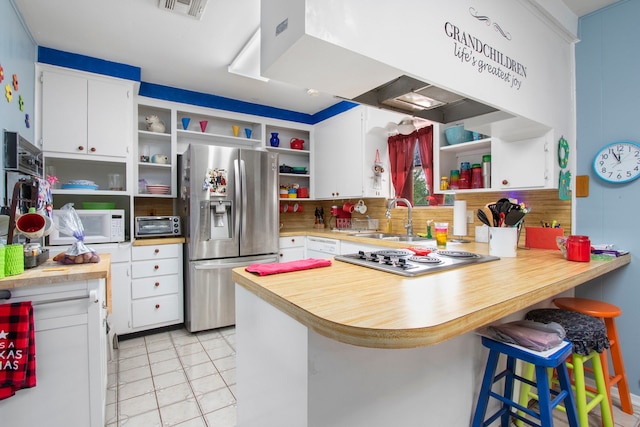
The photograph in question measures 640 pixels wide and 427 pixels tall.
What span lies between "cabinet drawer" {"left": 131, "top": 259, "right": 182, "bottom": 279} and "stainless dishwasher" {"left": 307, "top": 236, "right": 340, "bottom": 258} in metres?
1.45

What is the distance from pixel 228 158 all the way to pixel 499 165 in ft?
7.78

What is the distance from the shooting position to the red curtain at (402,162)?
331cm

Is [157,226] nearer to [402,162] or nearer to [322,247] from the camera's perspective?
[322,247]

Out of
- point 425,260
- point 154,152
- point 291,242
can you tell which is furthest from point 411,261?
point 154,152

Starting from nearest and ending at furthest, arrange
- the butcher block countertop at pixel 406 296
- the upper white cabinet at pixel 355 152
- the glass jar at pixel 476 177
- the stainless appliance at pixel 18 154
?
the butcher block countertop at pixel 406 296, the stainless appliance at pixel 18 154, the glass jar at pixel 476 177, the upper white cabinet at pixel 355 152

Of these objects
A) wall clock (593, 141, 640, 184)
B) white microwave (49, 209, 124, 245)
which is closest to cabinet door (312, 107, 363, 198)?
wall clock (593, 141, 640, 184)

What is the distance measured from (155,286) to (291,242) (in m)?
1.48

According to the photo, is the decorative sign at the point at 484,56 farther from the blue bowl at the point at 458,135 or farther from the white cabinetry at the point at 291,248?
the white cabinetry at the point at 291,248

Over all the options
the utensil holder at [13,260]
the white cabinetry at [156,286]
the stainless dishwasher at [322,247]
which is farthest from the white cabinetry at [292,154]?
the utensil holder at [13,260]

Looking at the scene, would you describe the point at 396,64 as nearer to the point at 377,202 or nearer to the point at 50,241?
the point at 377,202

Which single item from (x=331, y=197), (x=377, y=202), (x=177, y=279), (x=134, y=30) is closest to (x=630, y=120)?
(x=377, y=202)

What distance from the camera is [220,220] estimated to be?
306 centimetres

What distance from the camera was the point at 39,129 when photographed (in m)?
2.54

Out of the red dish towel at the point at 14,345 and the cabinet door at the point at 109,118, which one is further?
the cabinet door at the point at 109,118
